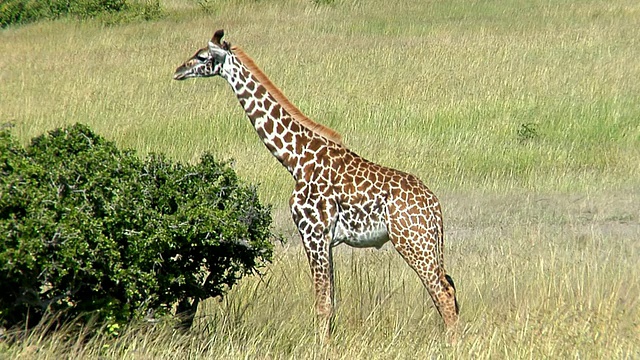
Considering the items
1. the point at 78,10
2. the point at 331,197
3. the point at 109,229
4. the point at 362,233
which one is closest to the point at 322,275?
the point at 362,233

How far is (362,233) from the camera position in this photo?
8.09 meters

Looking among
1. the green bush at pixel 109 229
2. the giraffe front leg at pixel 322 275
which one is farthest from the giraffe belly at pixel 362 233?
the green bush at pixel 109 229

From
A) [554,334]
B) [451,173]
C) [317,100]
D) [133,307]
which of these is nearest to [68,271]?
[133,307]

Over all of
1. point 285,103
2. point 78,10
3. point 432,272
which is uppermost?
point 78,10

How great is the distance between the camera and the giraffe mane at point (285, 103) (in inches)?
341

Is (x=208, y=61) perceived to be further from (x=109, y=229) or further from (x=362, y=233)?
(x=109, y=229)

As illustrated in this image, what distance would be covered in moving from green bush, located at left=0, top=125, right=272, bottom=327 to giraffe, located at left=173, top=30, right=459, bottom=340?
526mm

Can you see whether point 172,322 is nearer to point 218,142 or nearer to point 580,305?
point 580,305

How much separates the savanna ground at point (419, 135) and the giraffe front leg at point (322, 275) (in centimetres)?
14

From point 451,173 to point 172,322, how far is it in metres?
7.97

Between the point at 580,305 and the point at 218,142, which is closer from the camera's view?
the point at 580,305

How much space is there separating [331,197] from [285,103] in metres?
1.06

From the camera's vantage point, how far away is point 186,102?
18781 mm

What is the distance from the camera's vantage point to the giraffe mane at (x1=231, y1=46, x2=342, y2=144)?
866 centimetres
